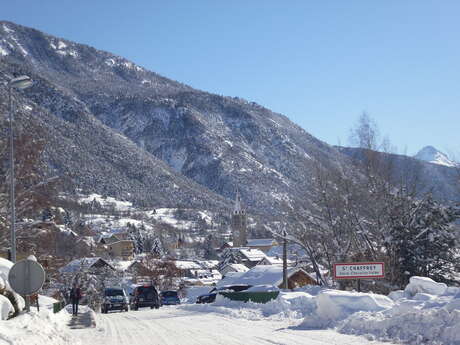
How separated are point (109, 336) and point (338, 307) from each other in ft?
23.5

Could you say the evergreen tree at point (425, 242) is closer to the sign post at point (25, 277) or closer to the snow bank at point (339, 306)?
the snow bank at point (339, 306)

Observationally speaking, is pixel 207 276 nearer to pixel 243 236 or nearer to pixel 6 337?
pixel 243 236

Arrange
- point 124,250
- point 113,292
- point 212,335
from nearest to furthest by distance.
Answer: point 212,335
point 113,292
point 124,250

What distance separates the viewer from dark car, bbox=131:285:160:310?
123ft

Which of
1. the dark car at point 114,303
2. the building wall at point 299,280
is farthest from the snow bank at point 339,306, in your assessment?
the building wall at point 299,280

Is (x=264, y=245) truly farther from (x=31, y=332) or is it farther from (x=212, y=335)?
(x=31, y=332)

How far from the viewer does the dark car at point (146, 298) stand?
123ft

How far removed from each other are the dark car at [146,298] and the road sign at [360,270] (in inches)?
657

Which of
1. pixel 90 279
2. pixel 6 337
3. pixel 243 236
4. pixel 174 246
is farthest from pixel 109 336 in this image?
pixel 174 246

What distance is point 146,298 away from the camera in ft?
124

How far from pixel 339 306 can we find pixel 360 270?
6443 millimetres

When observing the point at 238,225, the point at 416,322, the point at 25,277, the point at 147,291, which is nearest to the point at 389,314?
the point at 416,322

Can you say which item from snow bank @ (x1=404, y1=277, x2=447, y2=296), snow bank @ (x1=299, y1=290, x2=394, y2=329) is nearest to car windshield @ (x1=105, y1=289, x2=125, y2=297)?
snow bank @ (x1=299, y1=290, x2=394, y2=329)

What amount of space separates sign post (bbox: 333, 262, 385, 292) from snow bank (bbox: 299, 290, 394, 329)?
17.1 ft
